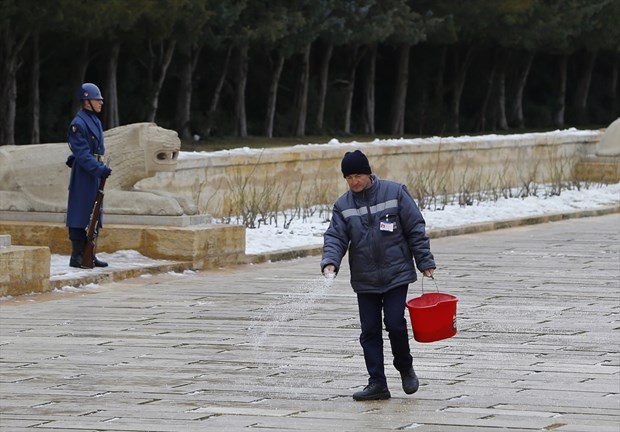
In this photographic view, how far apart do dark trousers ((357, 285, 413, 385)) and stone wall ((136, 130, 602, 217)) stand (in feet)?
26.9

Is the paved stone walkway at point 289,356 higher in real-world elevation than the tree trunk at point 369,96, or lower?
lower

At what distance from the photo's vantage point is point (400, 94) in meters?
62.1

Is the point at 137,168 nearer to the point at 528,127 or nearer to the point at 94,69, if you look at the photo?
the point at 94,69

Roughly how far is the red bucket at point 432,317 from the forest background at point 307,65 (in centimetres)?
2344

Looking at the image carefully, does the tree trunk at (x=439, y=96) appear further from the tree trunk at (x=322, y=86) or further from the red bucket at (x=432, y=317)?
the red bucket at (x=432, y=317)

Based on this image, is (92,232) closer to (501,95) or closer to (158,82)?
(158,82)

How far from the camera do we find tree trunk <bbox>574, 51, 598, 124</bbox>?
73312 millimetres

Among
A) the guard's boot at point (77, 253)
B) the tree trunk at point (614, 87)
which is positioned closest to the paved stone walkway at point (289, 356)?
the guard's boot at point (77, 253)

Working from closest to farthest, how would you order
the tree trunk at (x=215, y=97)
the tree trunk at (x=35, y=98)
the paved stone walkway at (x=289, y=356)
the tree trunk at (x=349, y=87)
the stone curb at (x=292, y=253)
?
the paved stone walkway at (x=289, y=356) → the stone curb at (x=292, y=253) → the tree trunk at (x=35, y=98) → the tree trunk at (x=215, y=97) → the tree trunk at (x=349, y=87)

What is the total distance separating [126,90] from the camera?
2020 inches

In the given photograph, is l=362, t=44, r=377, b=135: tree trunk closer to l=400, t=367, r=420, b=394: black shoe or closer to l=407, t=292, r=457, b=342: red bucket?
l=400, t=367, r=420, b=394: black shoe

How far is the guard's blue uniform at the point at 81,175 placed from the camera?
15867 mm

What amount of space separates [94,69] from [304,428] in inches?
1812

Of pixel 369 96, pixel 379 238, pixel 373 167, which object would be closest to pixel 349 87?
pixel 369 96
